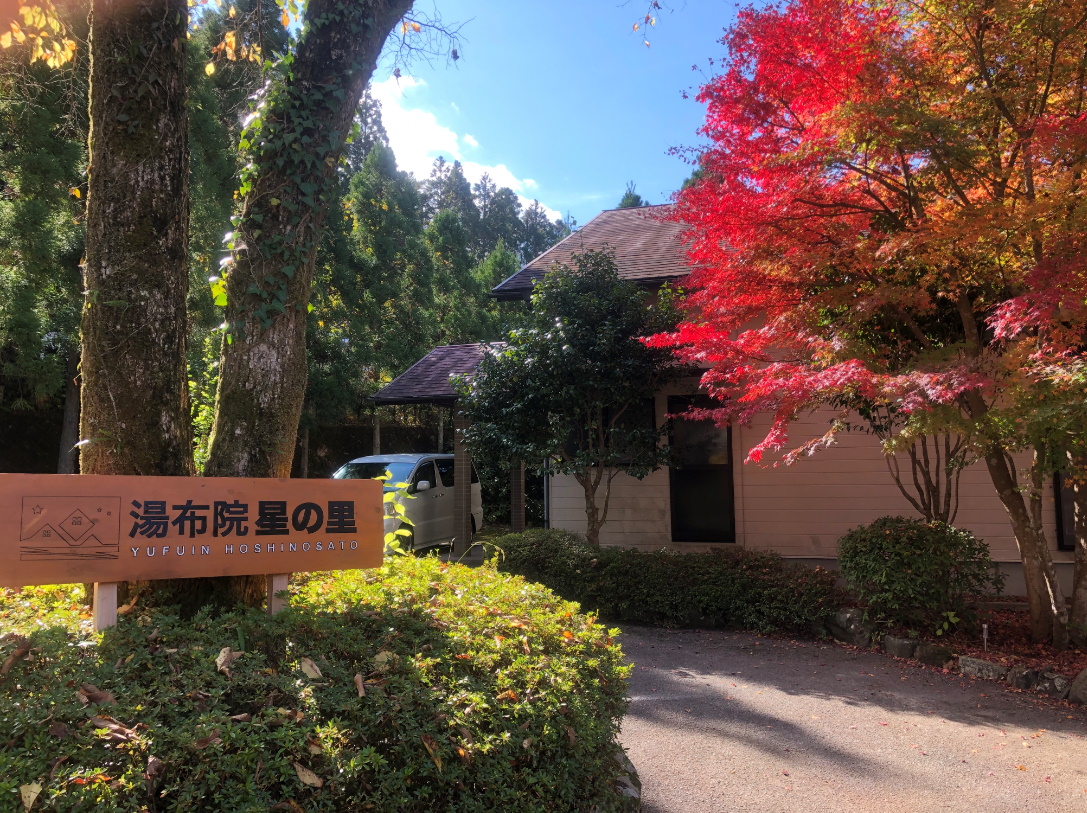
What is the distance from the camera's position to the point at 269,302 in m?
3.66

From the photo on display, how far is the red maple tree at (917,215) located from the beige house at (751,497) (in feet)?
8.80

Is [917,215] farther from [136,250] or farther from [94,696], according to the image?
[94,696]

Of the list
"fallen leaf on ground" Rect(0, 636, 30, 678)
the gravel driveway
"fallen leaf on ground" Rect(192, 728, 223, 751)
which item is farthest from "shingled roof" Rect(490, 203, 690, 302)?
"fallen leaf on ground" Rect(192, 728, 223, 751)

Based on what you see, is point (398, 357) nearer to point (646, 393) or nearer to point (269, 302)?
point (646, 393)

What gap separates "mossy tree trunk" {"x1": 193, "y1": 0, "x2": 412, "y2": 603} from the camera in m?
3.64

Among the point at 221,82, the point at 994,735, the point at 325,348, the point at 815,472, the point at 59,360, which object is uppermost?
the point at 221,82

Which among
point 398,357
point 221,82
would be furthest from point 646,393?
point 398,357

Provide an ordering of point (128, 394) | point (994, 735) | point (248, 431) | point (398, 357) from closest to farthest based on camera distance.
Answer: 1. point (128, 394)
2. point (248, 431)
3. point (994, 735)
4. point (398, 357)

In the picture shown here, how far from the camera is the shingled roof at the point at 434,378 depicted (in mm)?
11430

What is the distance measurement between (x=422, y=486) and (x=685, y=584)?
14.7 feet

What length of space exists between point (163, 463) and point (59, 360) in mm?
11234

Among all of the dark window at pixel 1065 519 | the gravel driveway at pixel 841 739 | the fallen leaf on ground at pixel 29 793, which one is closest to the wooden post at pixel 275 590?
the fallen leaf on ground at pixel 29 793

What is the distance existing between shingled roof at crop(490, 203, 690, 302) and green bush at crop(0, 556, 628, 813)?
23.4 feet

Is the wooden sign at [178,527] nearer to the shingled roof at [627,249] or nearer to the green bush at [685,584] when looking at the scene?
the green bush at [685,584]
